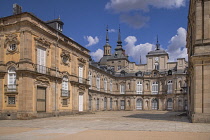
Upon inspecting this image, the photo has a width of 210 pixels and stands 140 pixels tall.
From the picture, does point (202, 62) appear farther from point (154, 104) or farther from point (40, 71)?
point (154, 104)

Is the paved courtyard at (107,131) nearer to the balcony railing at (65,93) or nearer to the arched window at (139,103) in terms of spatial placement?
the balcony railing at (65,93)

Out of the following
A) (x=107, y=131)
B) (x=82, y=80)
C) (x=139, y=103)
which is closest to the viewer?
(x=107, y=131)

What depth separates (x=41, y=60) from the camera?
79.6 ft

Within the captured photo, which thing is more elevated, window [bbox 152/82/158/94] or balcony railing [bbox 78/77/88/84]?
balcony railing [bbox 78/77/88/84]

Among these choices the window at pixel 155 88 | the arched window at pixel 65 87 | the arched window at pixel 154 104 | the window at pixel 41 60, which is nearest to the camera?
the window at pixel 41 60

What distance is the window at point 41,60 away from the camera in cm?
2377

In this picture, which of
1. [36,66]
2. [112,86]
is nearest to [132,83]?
[112,86]

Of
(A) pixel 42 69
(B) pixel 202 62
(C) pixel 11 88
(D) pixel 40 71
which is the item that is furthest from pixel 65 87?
(B) pixel 202 62

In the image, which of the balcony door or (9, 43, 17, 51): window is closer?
(9, 43, 17, 51): window

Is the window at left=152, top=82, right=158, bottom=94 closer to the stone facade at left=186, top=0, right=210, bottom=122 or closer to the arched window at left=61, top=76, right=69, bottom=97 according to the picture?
the arched window at left=61, top=76, right=69, bottom=97

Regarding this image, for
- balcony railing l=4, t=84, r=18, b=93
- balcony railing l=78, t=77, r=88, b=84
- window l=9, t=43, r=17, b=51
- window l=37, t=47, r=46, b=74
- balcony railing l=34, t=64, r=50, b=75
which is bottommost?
balcony railing l=4, t=84, r=18, b=93

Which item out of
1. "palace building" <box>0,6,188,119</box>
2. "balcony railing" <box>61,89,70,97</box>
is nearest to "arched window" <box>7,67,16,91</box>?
"palace building" <box>0,6,188,119</box>

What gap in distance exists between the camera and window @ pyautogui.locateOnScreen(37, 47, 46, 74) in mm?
23766

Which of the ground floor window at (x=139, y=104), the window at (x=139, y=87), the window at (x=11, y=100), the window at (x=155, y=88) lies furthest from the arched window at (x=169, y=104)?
the window at (x=11, y=100)
